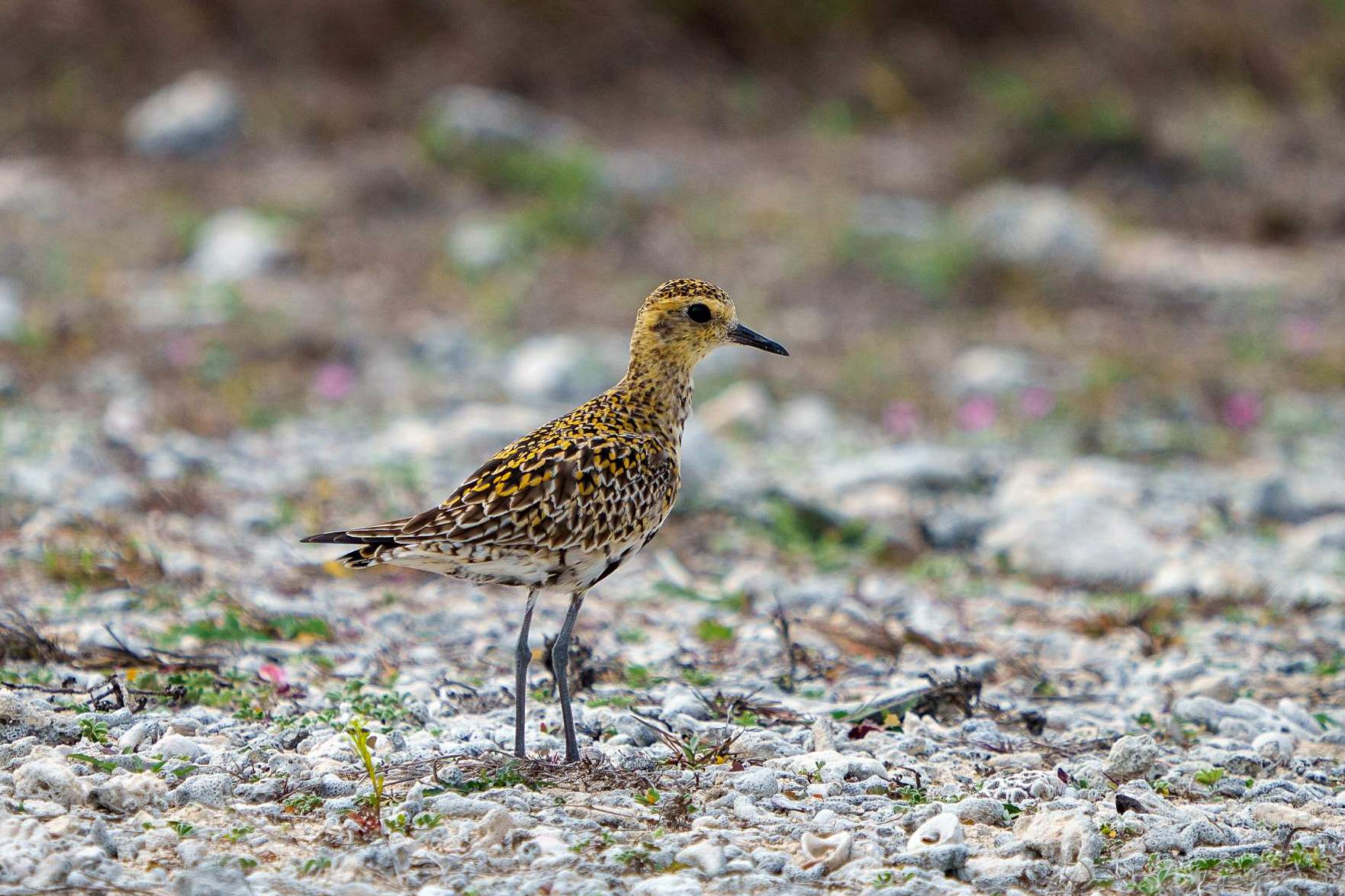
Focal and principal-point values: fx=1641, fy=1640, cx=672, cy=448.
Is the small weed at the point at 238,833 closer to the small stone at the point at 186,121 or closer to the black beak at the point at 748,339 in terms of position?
the black beak at the point at 748,339

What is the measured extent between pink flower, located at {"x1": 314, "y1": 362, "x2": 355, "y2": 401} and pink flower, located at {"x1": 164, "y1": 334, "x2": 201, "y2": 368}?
70cm

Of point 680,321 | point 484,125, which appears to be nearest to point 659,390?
point 680,321

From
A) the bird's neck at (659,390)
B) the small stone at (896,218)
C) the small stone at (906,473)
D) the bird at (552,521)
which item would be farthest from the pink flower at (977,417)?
the bird at (552,521)

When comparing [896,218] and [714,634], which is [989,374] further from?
[714,634]

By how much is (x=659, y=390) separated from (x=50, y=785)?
79.0 inches

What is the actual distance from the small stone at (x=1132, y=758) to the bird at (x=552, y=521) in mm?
1395

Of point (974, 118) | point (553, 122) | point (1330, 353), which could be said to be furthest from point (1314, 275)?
point (553, 122)

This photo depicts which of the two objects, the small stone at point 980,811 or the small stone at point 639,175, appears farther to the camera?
the small stone at point 639,175

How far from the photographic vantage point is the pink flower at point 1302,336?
10797 millimetres

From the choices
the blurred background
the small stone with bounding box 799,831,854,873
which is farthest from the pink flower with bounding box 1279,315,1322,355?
the small stone with bounding box 799,831,854,873

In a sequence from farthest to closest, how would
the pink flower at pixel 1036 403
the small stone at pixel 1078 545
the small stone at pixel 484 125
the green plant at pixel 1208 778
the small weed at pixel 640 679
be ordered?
the small stone at pixel 484 125 < the pink flower at pixel 1036 403 < the small stone at pixel 1078 545 < the small weed at pixel 640 679 < the green plant at pixel 1208 778

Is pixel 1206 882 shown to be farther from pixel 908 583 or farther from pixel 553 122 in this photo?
pixel 553 122

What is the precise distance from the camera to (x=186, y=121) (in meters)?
13.5

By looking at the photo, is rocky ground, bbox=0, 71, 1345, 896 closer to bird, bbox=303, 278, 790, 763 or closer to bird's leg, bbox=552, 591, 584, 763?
bird's leg, bbox=552, 591, 584, 763
